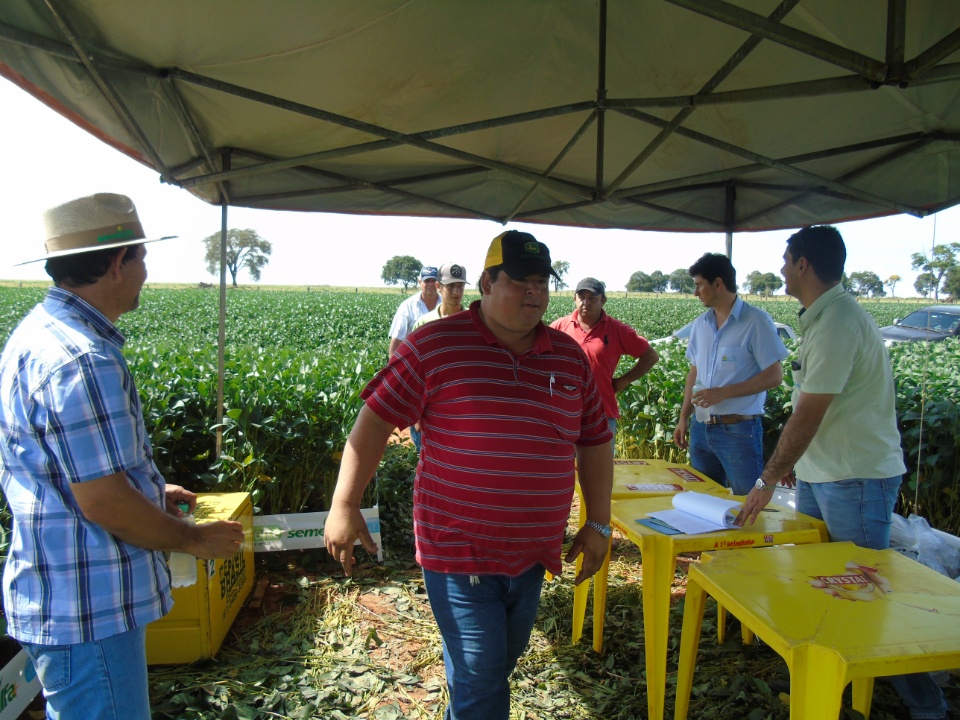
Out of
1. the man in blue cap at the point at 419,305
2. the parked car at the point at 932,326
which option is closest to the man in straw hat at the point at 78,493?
the man in blue cap at the point at 419,305

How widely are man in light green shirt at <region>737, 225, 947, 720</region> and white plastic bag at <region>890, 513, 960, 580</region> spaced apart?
2.21ft

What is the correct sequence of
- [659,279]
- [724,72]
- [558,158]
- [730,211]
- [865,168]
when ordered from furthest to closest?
1. [659,279]
2. [730,211]
3. [865,168]
4. [558,158]
5. [724,72]

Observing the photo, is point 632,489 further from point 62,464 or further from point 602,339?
Answer: point 62,464

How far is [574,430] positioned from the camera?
7.34 ft

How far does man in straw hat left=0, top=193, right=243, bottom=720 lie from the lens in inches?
63.0

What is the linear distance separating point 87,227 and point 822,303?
2.81 metres

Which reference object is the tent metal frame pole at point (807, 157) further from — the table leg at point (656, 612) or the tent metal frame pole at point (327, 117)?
the table leg at point (656, 612)

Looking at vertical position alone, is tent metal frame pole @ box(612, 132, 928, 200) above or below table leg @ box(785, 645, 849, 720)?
above

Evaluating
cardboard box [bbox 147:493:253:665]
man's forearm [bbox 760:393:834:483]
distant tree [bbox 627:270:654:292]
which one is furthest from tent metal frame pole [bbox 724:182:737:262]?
distant tree [bbox 627:270:654:292]

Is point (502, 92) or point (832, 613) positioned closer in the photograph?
point (832, 613)

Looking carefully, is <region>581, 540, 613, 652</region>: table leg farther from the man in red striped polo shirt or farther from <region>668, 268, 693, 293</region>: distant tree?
<region>668, 268, 693, 293</region>: distant tree

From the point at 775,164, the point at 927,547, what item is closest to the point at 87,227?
the point at 775,164

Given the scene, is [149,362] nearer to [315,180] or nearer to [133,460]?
[315,180]

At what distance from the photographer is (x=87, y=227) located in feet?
5.86
